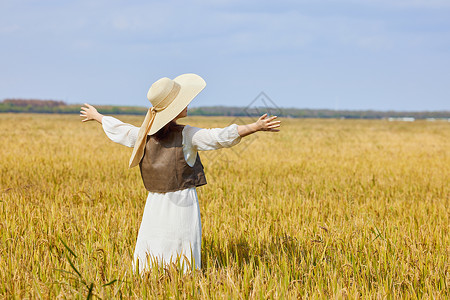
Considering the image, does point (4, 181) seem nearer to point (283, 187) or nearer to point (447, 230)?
point (283, 187)

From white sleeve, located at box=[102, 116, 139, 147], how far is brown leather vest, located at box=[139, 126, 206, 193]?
0.81ft

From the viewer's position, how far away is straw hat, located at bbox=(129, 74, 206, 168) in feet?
10.1

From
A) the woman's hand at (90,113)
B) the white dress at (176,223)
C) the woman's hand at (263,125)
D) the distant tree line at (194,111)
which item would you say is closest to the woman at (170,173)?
the white dress at (176,223)

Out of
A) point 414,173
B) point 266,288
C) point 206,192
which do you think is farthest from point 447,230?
point 414,173

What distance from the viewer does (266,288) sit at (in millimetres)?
2814

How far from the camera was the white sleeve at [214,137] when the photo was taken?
2.90m

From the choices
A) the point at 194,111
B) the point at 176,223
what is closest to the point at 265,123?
the point at 176,223

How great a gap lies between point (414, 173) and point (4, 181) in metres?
7.75

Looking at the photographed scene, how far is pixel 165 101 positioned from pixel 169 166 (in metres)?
0.46

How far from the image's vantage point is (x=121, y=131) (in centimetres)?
343

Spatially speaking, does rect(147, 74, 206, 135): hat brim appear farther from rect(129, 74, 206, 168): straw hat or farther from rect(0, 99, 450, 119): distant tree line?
rect(0, 99, 450, 119): distant tree line

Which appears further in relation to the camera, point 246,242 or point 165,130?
point 246,242

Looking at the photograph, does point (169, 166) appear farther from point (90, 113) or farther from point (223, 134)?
point (90, 113)

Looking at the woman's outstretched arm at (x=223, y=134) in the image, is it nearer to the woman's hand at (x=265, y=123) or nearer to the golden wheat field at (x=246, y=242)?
the woman's hand at (x=265, y=123)
